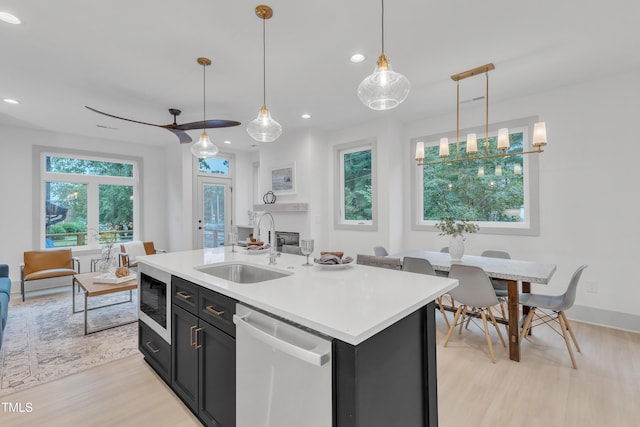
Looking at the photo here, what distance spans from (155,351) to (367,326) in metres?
2.03

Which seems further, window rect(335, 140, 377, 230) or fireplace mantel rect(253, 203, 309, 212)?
fireplace mantel rect(253, 203, 309, 212)

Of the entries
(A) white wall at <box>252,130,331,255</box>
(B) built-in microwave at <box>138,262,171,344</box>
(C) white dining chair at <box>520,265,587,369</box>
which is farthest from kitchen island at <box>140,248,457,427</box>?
(A) white wall at <box>252,130,331,255</box>

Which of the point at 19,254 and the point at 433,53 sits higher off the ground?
the point at 433,53

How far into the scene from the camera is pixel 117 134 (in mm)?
5359

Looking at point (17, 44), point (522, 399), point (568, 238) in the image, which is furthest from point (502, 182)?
point (17, 44)

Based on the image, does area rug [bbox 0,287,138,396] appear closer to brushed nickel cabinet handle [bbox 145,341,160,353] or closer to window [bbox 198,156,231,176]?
brushed nickel cabinet handle [bbox 145,341,160,353]

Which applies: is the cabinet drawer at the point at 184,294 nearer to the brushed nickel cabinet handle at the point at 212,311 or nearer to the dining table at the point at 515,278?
the brushed nickel cabinet handle at the point at 212,311

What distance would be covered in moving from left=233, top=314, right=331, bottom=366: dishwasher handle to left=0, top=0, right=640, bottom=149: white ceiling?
2.04 meters

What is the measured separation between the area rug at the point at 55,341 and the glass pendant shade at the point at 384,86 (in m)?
3.04

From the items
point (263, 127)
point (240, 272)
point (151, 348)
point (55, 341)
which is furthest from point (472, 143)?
point (55, 341)

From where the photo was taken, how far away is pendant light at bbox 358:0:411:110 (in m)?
1.81

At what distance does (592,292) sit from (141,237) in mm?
7379

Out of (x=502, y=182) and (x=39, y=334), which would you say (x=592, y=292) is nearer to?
(x=502, y=182)

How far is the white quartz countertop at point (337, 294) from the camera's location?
3.62ft
